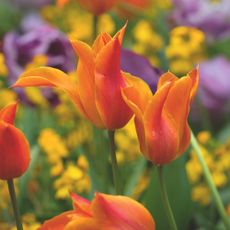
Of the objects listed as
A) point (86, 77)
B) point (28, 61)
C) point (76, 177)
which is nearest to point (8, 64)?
point (28, 61)

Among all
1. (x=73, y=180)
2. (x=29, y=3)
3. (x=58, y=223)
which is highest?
(x=58, y=223)

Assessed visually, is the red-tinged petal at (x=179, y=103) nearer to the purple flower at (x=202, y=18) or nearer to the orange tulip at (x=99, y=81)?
the orange tulip at (x=99, y=81)

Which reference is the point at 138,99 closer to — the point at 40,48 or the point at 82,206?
the point at 82,206

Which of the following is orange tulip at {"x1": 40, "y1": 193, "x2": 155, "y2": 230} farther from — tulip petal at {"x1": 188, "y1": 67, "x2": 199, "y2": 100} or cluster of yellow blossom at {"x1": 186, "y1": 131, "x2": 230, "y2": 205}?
cluster of yellow blossom at {"x1": 186, "y1": 131, "x2": 230, "y2": 205}

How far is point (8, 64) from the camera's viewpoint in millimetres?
947

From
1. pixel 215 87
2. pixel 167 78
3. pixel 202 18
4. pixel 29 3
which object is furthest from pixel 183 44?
pixel 29 3

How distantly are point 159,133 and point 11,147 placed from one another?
10cm

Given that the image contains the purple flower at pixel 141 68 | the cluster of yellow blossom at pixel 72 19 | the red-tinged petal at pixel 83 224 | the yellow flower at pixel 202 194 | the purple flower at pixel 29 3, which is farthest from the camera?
the purple flower at pixel 29 3

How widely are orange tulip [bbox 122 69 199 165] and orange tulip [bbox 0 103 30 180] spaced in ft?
0.24

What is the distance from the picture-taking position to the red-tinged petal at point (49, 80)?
1.74 feet

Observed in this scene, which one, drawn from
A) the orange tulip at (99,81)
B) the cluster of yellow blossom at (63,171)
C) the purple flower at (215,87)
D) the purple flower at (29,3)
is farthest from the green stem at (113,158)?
the purple flower at (29,3)

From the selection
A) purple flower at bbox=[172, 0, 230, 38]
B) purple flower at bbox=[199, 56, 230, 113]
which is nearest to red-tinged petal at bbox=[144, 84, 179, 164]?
purple flower at bbox=[199, 56, 230, 113]

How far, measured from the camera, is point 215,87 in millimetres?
1078

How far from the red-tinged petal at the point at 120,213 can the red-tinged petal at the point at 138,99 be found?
5 centimetres
